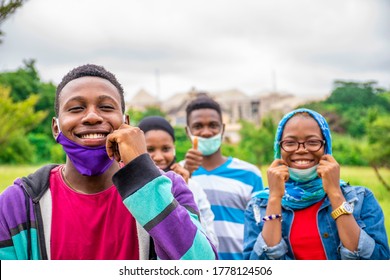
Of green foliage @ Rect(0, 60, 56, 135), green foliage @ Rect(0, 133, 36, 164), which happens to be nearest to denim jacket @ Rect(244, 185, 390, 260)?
green foliage @ Rect(0, 133, 36, 164)

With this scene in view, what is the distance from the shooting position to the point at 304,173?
2441 millimetres

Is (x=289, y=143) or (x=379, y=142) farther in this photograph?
(x=379, y=142)

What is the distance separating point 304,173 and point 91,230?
1.30m

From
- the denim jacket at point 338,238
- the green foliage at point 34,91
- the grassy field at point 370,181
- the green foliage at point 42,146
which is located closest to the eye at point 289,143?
the denim jacket at point 338,238

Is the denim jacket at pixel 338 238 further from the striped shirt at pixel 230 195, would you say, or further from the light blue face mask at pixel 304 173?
the striped shirt at pixel 230 195

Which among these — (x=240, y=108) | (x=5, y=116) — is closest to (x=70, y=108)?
(x=5, y=116)

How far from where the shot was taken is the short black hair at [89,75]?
1.81 metres

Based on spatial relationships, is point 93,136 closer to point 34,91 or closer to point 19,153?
point 19,153

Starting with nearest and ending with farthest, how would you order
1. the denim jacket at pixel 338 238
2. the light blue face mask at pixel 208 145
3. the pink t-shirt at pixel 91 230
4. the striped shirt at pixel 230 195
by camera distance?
Result: the pink t-shirt at pixel 91 230 < the denim jacket at pixel 338 238 < the striped shirt at pixel 230 195 < the light blue face mask at pixel 208 145

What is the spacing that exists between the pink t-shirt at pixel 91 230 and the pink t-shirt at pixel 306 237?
3.22 feet

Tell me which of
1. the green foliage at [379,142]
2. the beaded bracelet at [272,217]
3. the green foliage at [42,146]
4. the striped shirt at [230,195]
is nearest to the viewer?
the beaded bracelet at [272,217]

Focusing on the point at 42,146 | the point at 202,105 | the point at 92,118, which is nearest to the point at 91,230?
the point at 92,118

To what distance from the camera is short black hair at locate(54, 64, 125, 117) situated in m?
1.81

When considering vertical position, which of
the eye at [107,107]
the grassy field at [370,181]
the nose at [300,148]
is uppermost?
the eye at [107,107]
